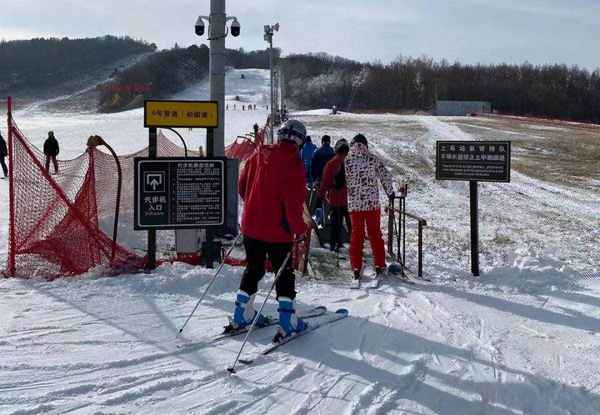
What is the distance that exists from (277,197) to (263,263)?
1.99ft

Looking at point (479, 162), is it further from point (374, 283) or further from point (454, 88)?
point (454, 88)

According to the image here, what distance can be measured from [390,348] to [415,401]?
980 millimetres

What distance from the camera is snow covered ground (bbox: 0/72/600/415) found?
4340 mm

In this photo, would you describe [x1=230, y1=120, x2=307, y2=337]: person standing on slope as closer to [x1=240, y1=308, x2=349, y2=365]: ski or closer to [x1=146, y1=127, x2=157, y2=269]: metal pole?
[x1=240, y1=308, x2=349, y2=365]: ski

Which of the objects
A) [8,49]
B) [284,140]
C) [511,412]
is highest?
[8,49]

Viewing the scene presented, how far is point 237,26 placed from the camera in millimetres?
10219

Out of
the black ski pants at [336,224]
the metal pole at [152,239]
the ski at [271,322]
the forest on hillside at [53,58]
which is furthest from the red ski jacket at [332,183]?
the forest on hillside at [53,58]

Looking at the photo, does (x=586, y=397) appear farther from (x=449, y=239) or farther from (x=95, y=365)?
(x=449, y=239)

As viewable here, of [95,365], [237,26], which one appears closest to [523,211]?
[237,26]

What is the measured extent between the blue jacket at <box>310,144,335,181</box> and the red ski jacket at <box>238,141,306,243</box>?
18.4 ft

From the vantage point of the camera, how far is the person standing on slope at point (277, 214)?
523cm

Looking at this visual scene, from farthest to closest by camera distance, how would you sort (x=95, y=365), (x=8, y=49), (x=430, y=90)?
(x=8, y=49), (x=430, y=90), (x=95, y=365)

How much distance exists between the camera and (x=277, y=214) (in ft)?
17.3

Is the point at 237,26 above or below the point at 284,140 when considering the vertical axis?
above
